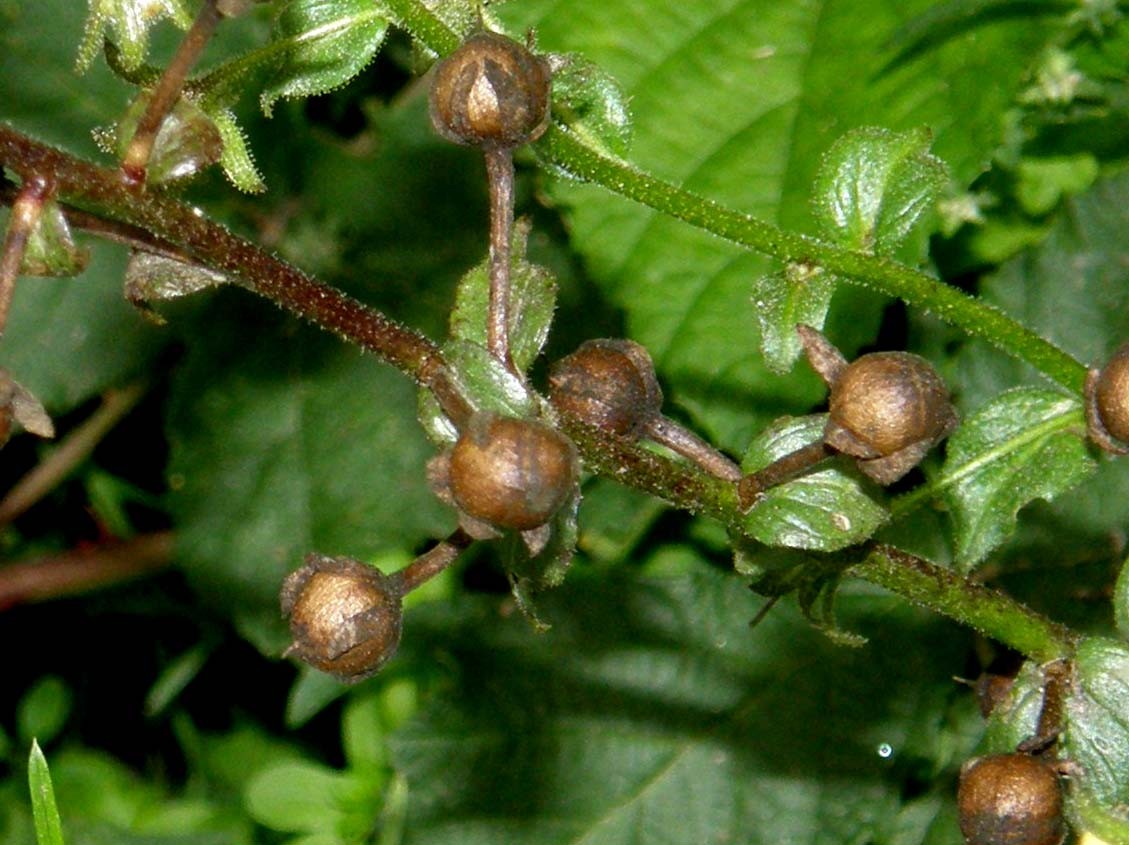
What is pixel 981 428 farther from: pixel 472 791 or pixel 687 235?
pixel 472 791

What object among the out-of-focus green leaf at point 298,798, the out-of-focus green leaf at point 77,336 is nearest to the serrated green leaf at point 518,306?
the out-of-focus green leaf at point 298,798

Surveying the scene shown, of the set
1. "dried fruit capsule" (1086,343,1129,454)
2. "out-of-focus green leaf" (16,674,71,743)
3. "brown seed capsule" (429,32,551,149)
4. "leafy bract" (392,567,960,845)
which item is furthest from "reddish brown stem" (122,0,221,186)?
"out-of-focus green leaf" (16,674,71,743)

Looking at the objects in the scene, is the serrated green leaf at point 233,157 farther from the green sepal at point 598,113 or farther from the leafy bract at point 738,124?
the leafy bract at point 738,124

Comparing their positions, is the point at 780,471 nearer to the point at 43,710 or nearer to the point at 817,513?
the point at 817,513

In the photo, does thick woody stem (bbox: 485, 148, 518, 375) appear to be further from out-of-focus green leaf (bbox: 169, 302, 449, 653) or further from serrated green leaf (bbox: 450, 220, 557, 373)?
out-of-focus green leaf (bbox: 169, 302, 449, 653)

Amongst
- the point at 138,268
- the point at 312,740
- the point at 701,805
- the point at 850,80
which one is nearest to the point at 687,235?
the point at 850,80

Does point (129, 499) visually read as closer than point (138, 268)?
No

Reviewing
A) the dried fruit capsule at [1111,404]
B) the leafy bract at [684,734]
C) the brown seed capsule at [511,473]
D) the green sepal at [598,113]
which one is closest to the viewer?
the brown seed capsule at [511,473]
